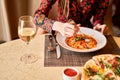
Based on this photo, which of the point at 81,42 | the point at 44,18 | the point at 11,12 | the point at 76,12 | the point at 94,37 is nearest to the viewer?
the point at 81,42

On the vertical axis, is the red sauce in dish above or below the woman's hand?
below

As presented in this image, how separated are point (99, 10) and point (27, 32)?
876 millimetres

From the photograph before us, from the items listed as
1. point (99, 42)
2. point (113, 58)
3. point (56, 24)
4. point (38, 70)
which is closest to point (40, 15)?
point (56, 24)

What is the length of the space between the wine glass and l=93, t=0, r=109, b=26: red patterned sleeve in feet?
2.58

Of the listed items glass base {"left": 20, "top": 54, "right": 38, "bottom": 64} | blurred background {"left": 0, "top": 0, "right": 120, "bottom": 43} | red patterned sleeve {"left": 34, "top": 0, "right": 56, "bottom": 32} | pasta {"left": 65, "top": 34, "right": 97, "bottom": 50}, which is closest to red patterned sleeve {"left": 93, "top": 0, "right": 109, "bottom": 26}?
red patterned sleeve {"left": 34, "top": 0, "right": 56, "bottom": 32}

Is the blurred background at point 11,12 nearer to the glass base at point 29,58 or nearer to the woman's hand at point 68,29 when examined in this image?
the woman's hand at point 68,29

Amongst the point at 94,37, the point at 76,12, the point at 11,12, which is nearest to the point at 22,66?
the point at 94,37

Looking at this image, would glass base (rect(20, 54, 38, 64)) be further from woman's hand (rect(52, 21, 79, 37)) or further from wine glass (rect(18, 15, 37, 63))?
woman's hand (rect(52, 21, 79, 37))

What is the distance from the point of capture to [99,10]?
1.74 meters

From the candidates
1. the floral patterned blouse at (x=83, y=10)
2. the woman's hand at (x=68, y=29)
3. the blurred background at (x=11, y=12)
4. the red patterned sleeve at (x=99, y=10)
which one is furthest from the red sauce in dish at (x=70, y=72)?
the blurred background at (x=11, y=12)

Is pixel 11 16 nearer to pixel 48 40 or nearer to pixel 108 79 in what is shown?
pixel 48 40

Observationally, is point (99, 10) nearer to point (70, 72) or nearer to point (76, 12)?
point (76, 12)

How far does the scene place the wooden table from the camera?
94 cm

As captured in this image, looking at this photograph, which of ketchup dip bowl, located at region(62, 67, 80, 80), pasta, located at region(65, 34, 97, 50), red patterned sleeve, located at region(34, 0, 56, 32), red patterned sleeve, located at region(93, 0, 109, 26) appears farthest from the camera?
red patterned sleeve, located at region(93, 0, 109, 26)
